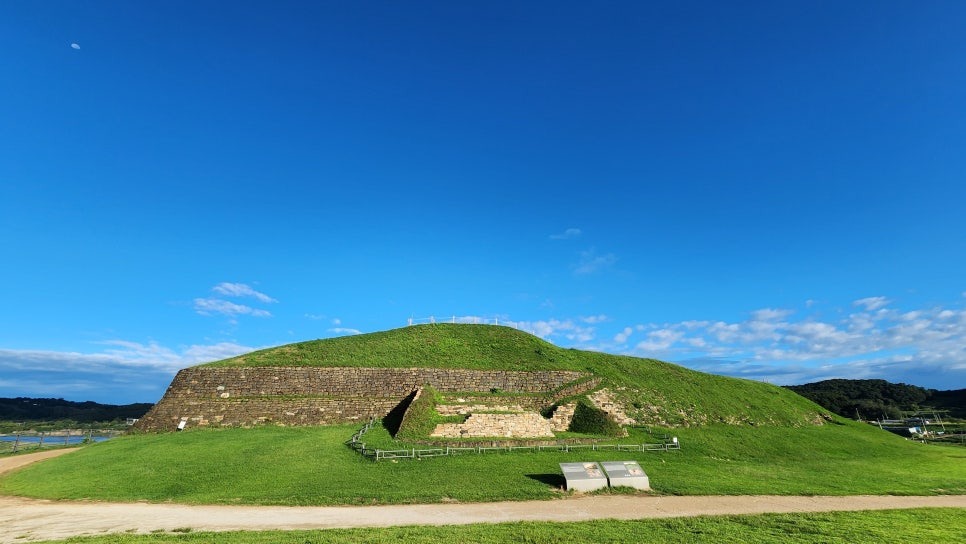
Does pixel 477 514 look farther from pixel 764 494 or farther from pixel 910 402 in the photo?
pixel 910 402

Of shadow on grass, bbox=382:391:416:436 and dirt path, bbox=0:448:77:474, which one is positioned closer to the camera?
dirt path, bbox=0:448:77:474

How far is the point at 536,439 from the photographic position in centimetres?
3250

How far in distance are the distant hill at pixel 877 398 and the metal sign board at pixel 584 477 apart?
10010 cm

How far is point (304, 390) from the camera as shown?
42.7 meters

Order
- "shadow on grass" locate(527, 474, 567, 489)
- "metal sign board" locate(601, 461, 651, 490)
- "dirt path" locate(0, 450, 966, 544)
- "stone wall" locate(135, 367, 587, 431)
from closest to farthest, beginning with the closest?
"dirt path" locate(0, 450, 966, 544) → "metal sign board" locate(601, 461, 651, 490) → "shadow on grass" locate(527, 474, 567, 489) → "stone wall" locate(135, 367, 587, 431)

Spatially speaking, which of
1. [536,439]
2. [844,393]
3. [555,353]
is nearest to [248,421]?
[536,439]

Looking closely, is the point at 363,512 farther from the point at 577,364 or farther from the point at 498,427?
the point at 577,364

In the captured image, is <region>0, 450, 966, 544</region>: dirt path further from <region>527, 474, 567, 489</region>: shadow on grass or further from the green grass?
<region>527, 474, 567, 489</region>: shadow on grass

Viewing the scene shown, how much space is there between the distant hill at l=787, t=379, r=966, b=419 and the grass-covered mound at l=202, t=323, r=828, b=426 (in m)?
59.4

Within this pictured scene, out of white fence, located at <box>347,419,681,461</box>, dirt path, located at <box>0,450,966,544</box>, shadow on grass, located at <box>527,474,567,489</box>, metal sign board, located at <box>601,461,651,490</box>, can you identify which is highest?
white fence, located at <box>347,419,681,461</box>

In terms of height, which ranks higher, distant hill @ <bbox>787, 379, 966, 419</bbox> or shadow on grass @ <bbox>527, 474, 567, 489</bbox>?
distant hill @ <bbox>787, 379, 966, 419</bbox>

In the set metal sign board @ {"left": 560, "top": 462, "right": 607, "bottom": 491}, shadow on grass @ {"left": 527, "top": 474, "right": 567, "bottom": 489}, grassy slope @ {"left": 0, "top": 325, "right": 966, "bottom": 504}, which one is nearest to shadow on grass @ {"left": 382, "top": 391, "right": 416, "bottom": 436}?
grassy slope @ {"left": 0, "top": 325, "right": 966, "bottom": 504}

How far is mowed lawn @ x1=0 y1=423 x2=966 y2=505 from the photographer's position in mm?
21469

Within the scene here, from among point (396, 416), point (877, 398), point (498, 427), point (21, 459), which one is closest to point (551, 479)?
point (498, 427)
